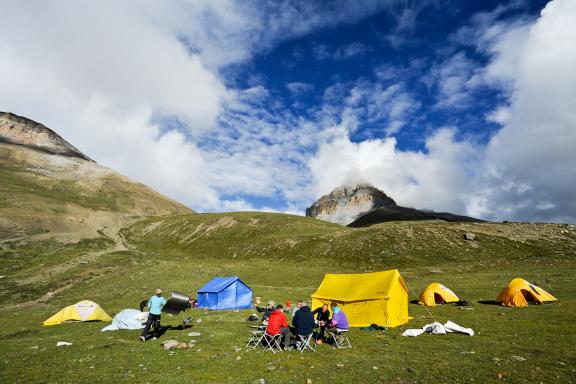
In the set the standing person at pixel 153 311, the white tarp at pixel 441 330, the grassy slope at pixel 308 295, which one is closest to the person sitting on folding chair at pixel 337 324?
the grassy slope at pixel 308 295

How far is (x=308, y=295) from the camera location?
40.4m

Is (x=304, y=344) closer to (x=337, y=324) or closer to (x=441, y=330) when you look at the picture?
(x=337, y=324)

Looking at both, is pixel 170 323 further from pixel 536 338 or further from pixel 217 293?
pixel 536 338

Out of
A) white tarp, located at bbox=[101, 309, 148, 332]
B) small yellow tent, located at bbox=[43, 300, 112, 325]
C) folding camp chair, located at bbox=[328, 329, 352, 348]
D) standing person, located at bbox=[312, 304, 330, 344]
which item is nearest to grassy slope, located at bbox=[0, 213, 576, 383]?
folding camp chair, located at bbox=[328, 329, 352, 348]

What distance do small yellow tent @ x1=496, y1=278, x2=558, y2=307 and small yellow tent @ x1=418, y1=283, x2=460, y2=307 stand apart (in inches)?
155

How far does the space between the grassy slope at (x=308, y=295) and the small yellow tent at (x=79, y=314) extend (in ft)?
5.06

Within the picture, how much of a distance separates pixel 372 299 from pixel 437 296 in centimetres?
1134

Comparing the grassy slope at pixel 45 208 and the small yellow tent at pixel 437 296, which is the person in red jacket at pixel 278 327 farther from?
the grassy slope at pixel 45 208

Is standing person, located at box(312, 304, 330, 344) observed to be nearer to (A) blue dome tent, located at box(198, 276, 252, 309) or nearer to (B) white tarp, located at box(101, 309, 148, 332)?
(B) white tarp, located at box(101, 309, 148, 332)

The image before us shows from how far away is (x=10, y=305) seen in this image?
4194 centimetres

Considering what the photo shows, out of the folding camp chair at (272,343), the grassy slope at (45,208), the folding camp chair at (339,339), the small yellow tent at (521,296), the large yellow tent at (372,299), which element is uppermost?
the grassy slope at (45,208)

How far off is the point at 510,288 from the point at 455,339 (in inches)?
586

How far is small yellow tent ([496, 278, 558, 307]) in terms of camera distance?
2939 centimetres

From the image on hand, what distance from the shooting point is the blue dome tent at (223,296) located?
3575 cm
